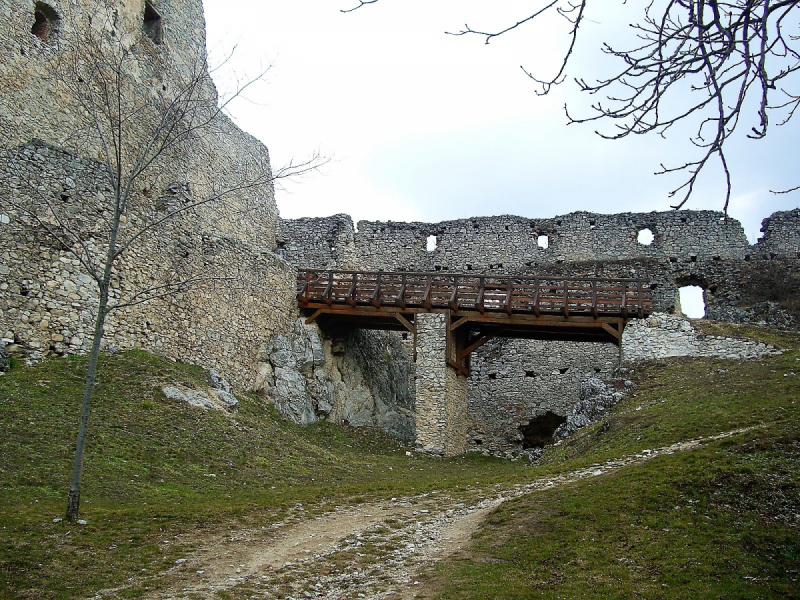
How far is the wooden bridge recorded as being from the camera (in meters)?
20.9

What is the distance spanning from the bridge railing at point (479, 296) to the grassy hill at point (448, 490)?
Answer: 401cm

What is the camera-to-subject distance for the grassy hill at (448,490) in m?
7.11

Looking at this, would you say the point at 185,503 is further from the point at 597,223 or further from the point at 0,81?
the point at 597,223

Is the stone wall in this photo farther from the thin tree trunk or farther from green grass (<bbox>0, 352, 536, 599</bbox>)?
the thin tree trunk

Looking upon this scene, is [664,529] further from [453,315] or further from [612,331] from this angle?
[453,315]

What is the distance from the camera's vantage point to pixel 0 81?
61.8 ft

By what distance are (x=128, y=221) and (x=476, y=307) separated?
31.5 feet

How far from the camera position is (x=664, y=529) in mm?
7934

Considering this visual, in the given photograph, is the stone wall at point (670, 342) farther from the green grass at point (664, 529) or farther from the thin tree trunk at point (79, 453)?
the thin tree trunk at point (79, 453)

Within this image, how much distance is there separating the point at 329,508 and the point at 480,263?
20.1 metres

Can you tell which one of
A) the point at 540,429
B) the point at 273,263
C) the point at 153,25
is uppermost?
the point at 153,25

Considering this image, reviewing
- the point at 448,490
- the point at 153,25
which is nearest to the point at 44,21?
the point at 153,25

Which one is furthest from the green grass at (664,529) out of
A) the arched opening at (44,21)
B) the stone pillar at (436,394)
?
the arched opening at (44,21)

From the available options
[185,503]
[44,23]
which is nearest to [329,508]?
[185,503]
